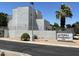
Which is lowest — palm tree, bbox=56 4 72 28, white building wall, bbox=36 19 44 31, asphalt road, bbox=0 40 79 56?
asphalt road, bbox=0 40 79 56

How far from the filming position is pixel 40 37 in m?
48.7

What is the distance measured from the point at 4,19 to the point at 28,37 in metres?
28.6

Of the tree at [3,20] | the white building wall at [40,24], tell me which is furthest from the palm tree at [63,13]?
the tree at [3,20]

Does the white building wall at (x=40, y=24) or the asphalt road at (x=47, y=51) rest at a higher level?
the white building wall at (x=40, y=24)

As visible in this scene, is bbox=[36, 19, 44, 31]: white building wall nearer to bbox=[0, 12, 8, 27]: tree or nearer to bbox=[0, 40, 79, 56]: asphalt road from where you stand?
bbox=[0, 12, 8, 27]: tree

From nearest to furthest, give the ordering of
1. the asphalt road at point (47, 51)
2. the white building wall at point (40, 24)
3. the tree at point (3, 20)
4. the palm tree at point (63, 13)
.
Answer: the asphalt road at point (47, 51) → the palm tree at point (63, 13) → the white building wall at point (40, 24) → the tree at point (3, 20)

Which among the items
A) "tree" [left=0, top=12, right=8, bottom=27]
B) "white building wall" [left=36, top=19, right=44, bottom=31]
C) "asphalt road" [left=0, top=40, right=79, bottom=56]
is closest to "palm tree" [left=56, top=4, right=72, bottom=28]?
"white building wall" [left=36, top=19, right=44, bottom=31]

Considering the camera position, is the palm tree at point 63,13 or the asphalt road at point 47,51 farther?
the palm tree at point 63,13

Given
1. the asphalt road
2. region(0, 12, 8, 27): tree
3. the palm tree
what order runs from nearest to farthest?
1. the asphalt road
2. the palm tree
3. region(0, 12, 8, 27): tree

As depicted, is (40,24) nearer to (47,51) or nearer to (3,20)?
(3,20)

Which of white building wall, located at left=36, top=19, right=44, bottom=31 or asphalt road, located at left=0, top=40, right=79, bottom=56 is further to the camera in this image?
white building wall, located at left=36, top=19, right=44, bottom=31

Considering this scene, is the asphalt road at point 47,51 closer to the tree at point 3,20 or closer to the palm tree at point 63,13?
the palm tree at point 63,13

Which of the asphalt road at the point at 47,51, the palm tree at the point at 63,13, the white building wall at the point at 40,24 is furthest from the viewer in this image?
the white building wall at the point at 40,24

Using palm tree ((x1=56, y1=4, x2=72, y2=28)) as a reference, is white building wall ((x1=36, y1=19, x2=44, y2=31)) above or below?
below
